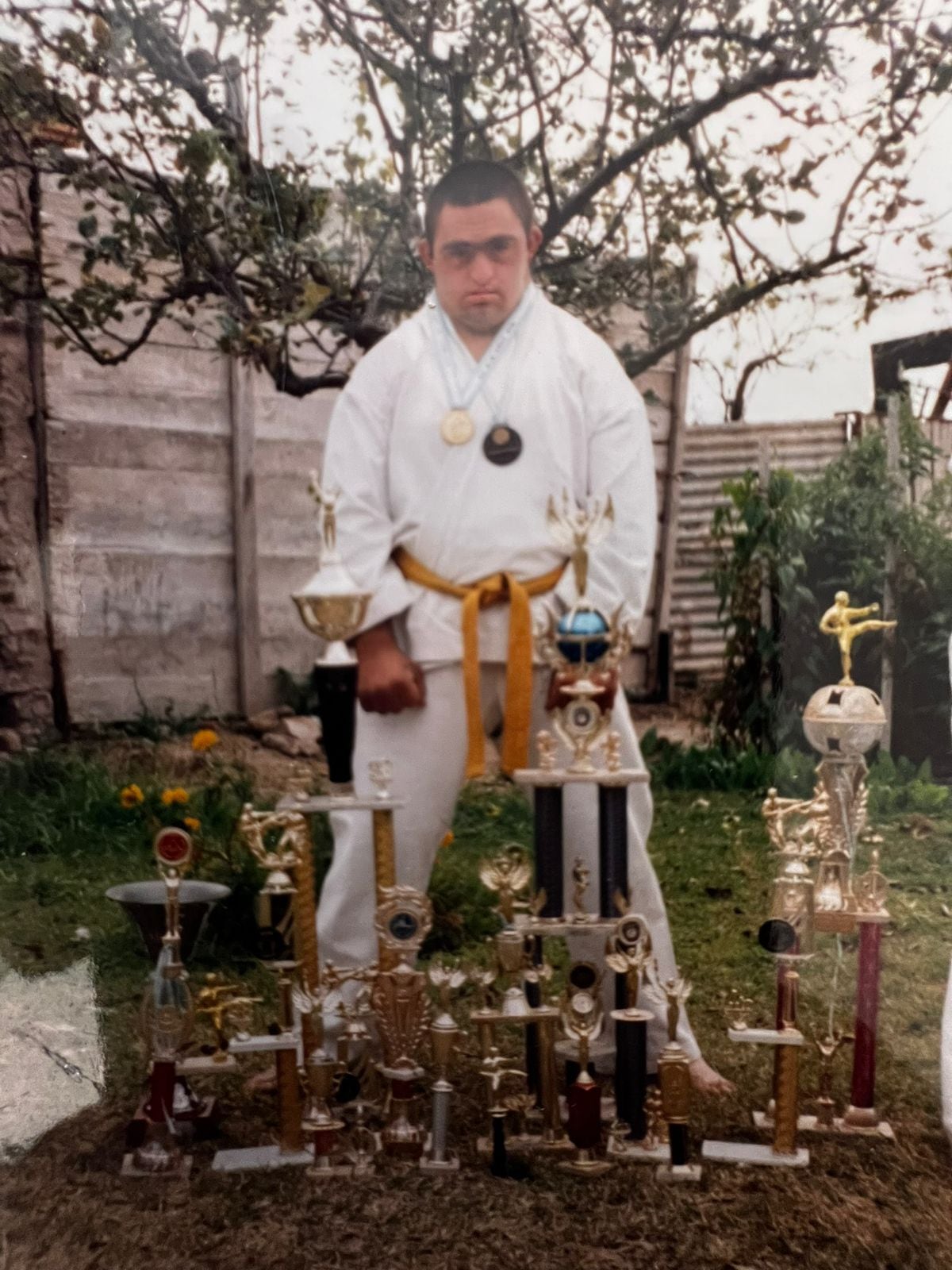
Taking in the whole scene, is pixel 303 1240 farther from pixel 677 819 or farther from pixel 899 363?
pixel 899 363

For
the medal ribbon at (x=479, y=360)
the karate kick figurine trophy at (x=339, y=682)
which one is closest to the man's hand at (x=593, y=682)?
the karate kick figurine trophy at (x=339, y=682)

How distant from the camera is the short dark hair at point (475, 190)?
2404mm

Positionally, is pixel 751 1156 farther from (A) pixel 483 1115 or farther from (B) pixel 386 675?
(B) pixel 386 675

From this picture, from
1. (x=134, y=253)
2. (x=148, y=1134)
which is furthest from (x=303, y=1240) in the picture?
(x=134, y=253)

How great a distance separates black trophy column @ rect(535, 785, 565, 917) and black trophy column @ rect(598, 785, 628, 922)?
0.25 ft

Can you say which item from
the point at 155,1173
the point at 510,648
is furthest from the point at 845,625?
the point at 155,1173

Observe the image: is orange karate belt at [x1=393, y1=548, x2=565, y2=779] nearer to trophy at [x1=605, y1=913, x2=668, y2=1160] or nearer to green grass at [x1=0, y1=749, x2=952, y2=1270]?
green grass at [x1=0, y1=749, x2=952, y2=1270]

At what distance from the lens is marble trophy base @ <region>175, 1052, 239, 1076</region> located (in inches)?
92.1

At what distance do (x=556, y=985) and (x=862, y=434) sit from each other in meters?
1.32

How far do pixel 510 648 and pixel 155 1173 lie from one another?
3.89 ft

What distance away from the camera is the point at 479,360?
2.42m

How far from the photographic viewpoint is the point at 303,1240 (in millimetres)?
2205

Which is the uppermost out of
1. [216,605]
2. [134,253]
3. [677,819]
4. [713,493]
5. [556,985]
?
[134,253]

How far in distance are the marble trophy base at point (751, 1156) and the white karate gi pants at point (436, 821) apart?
0.19 metres
